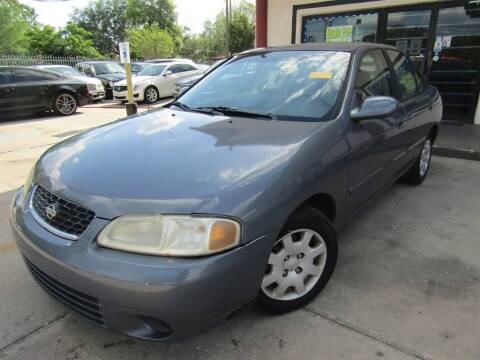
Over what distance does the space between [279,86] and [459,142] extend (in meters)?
4.27

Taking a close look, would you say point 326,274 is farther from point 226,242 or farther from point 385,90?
point 385,90

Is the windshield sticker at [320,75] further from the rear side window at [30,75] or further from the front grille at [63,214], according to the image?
the rear side window at [30,75]

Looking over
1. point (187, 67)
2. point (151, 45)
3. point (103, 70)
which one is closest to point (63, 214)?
point (187, 67)

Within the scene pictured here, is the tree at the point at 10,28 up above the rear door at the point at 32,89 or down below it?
above

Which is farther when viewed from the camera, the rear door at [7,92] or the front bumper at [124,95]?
the front bumper at [124,95]

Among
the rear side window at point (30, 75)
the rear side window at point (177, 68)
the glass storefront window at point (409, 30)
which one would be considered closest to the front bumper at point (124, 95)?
the rear side window at point (177, 68)

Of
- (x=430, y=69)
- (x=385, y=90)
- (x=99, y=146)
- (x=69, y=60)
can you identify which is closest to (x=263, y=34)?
(x=430, y=69)

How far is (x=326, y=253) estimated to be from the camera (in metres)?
2.36

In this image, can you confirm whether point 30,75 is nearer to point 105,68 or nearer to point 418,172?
point 105,68

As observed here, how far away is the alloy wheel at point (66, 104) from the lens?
1041 centimetres

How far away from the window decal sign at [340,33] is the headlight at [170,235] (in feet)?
24.1

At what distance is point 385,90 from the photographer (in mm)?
3279

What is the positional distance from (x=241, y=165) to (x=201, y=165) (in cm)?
21

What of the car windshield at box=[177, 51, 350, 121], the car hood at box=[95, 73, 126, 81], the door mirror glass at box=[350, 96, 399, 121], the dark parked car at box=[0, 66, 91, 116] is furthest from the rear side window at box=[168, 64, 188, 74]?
the door mirror glass at box=[350, 96, 399, 121]
